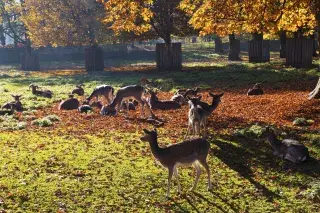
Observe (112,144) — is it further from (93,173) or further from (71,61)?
(71,61)

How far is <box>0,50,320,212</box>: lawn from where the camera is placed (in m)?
9.23

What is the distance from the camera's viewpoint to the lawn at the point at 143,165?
923 cm

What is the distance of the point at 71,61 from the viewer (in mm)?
61125

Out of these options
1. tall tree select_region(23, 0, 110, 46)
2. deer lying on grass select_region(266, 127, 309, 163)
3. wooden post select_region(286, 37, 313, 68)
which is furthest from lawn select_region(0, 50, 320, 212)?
tall tree select_region(23, 0, 110, 46)

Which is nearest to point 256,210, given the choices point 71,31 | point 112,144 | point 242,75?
point 112,144

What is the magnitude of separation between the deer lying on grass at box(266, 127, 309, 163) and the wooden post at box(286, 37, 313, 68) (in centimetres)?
2227

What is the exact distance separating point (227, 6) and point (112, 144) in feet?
35.2

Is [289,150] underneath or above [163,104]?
underneath

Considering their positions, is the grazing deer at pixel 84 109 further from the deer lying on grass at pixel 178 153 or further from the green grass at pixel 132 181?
the deer lying on grass at pixel 178 153

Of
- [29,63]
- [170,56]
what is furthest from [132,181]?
[29,63]

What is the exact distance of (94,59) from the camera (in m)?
42.6

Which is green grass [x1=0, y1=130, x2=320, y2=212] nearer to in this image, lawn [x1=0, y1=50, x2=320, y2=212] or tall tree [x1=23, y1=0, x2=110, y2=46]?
lawn [x1=0, y1=50, x2=320, y2=212]

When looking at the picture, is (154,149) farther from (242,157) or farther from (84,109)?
(84,109)

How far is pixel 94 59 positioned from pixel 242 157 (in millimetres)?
32407
